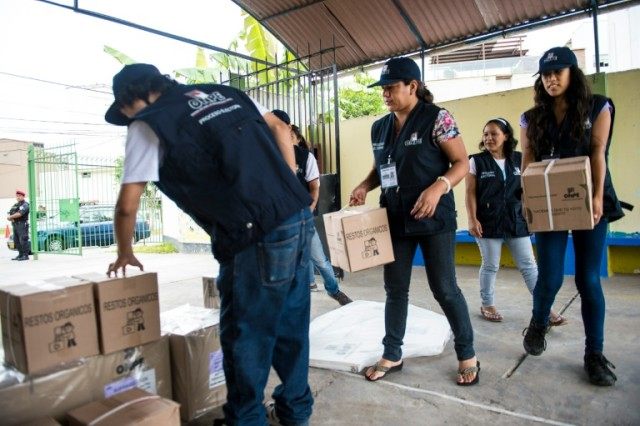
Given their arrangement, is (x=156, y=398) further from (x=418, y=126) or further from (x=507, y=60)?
(x=507, y=60)

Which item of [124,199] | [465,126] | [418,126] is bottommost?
[124,199]

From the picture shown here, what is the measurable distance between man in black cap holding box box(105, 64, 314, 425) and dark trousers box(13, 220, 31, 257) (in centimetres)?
1012

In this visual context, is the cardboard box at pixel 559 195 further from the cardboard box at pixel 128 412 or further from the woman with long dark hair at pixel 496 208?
the cardboard box at pixel 128 412

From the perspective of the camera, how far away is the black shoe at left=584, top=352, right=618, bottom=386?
2.30 meters

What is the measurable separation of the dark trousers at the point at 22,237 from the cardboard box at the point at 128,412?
33.5ft

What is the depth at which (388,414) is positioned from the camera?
2.15m

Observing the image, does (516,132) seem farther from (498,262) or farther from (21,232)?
(21,232)

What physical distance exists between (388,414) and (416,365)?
2.02 feet

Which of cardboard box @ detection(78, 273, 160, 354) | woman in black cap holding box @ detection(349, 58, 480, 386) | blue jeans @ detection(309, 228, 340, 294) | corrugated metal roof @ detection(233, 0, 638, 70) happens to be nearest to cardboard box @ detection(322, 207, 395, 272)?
woman in black cap holding box @ detection(349, 58, 480, 386)

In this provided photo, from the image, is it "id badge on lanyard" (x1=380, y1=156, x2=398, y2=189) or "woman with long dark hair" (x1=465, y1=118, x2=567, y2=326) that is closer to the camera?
"id badge on lanyard" (x1=380, y1=156, x2=398, y2=189)

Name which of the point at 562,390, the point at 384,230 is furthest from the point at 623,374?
the point at 384,230

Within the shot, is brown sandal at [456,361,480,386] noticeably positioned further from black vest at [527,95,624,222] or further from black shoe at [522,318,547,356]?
black vest at [527,95,624,222]

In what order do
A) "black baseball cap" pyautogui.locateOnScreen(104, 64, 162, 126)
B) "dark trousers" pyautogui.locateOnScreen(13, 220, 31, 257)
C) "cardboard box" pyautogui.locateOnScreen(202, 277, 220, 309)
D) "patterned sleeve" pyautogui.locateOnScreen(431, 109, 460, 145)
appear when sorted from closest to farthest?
"black baseball cap" pyautogui.locateOnScreen(104, 64, 162, 126), "patterned sleeve" pyautogui.locateOnScreen(431, 109, 460, 145), "cardboard box" pyautogui.locateOnScreen(202, 277, 220, 309), "dark trousers" pyautogui.locateOnScreen(13, 220, 31, 257)

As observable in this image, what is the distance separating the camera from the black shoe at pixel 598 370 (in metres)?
2.30
